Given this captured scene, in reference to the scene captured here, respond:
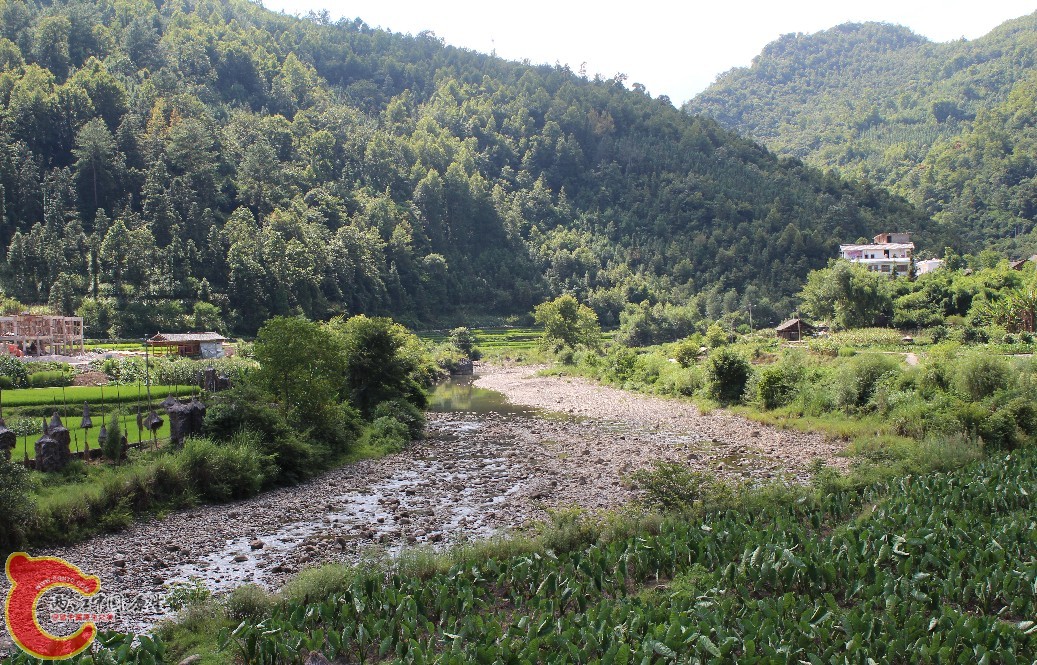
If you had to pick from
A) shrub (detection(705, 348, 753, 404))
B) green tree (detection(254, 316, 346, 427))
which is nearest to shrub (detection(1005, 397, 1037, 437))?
shrub (detection(705, 348, 753, 404))

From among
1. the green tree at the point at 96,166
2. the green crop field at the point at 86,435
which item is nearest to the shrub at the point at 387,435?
the green crop field at the point at 86,435

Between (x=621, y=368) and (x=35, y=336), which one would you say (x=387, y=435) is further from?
(x=35, y=336)

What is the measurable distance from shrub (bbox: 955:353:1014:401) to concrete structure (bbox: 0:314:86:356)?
5673 centimetres

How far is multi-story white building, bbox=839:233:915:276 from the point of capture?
106419mm

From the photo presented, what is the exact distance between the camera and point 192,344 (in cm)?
6334

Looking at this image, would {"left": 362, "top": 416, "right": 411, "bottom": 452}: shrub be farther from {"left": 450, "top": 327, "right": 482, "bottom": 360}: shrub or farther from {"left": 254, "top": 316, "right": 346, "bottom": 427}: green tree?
{"left": 450, "top": 327, "right": 482, "bottom": 360}: shrub

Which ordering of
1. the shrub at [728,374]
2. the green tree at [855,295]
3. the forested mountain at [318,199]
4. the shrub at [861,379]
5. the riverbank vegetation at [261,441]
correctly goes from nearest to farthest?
the riverbank vegetation at [261,441]
the shrub at [861,379]
the shrub at [728,374]
the green tree at [855,295]
the forested mountain at [318,199]

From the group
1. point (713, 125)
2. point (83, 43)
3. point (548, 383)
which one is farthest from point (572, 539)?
point (713, 125)

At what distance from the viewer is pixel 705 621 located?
1263 cm

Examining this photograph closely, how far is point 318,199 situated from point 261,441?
112907mm

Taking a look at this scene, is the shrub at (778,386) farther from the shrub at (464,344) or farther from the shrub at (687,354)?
the shrub at (464,344)

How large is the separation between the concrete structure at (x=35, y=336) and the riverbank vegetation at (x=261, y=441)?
1546cm

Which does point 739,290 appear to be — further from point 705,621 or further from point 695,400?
point 705,621

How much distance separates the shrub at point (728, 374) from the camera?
47281 millimetres
